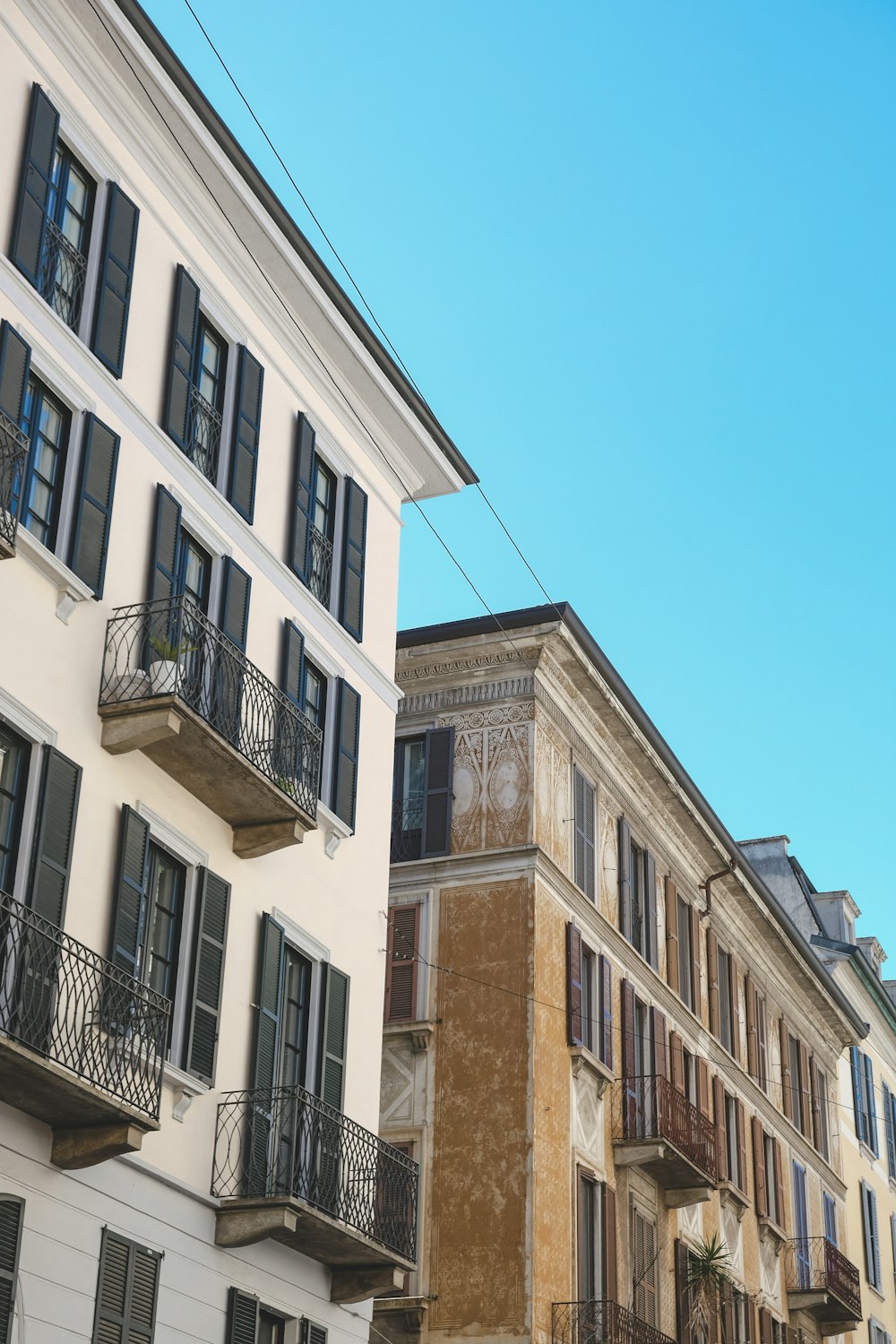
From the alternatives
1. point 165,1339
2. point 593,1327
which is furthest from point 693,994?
point 165,1339

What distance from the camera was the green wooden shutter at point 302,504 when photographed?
20.4 metres

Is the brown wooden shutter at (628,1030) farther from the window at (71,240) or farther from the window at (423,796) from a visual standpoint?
the window at (71,240)

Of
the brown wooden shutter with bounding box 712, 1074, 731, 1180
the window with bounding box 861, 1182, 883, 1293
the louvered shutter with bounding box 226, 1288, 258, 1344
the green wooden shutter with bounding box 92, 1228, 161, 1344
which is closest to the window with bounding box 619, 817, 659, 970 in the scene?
the brown wooden shutter with bounding box 712, 1074, 731, 1180

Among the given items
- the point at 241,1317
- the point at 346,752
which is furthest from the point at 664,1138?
the point at 241,1317

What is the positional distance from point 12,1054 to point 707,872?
2210cm

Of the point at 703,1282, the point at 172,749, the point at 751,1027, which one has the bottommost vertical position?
the point at 703,1282

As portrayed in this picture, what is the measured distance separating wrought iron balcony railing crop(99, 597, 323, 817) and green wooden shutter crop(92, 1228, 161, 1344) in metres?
4.37

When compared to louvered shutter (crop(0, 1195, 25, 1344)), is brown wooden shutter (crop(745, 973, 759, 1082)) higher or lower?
higher

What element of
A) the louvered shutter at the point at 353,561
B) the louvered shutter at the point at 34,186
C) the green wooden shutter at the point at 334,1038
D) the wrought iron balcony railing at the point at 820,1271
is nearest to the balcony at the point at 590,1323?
the green wooden shutter at the point at 334,1038

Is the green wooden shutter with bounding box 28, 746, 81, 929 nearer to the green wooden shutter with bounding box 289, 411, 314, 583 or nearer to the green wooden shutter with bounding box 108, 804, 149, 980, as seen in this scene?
the green wooden shutter with bounding box 108, 804, 149, 980

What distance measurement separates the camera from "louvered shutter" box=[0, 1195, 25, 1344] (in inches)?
542

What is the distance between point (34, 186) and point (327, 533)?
606 centimetres

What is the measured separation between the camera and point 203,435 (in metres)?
19.1

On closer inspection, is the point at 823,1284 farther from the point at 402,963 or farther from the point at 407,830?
the point at 407,830
